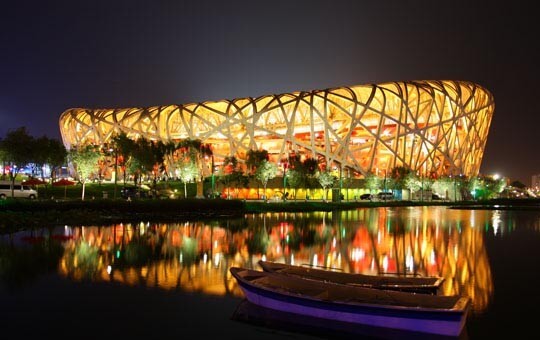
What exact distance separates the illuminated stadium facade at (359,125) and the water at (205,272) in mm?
60459

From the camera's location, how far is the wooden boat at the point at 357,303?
992 centimetres

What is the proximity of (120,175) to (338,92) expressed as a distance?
4194 cm

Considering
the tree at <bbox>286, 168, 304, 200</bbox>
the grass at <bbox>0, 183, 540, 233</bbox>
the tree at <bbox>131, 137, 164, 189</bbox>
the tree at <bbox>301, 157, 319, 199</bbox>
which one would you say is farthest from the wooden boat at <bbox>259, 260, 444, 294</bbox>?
the tree at <bbox>301, 157, 319, 199</bbox>

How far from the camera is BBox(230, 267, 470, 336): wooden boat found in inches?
391

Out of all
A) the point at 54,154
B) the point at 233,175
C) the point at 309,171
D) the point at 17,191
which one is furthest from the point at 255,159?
the point at 17,191

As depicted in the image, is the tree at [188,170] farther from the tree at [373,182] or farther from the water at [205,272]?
the water at [205,272]

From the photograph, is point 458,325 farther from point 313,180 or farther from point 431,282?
point 313,180

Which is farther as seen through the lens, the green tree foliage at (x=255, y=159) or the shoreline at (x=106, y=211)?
the green tree foliage at (x=255, y=159)

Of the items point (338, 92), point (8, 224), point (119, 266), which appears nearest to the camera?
point (119, 266)

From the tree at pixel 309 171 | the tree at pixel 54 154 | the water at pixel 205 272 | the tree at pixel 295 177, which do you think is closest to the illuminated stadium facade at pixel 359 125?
the tree at pixel 309 171

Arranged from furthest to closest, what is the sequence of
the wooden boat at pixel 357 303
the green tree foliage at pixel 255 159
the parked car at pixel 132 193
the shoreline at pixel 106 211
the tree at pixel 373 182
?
1. the tree at pixel 373 182
2. the green tree foliage at pixel 255 159
3. the parked car at pixel 132 193
4. the shoreline at pixel 106 211
5. the wooden boat at pixel 357 303

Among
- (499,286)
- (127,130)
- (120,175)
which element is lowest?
(499,286)

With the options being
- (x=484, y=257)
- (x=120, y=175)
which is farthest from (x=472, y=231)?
(x=120, y=175)

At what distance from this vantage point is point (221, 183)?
257 ft
